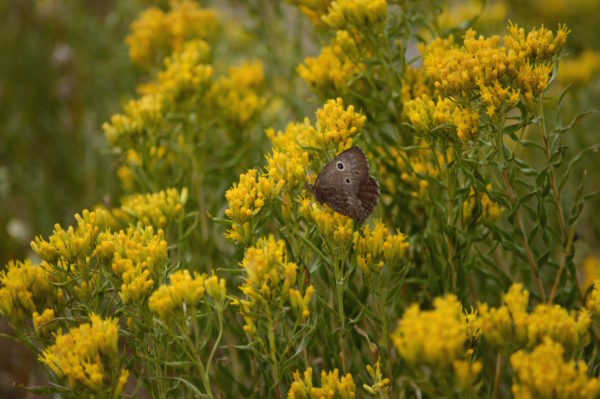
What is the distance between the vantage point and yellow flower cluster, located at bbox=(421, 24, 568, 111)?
1646mm

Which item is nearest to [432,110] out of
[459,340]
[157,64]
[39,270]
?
[459,340]

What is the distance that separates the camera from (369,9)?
1963 mm

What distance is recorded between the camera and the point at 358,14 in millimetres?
1983

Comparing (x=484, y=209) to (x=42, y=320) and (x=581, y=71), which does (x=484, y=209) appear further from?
(x=581, y=71)

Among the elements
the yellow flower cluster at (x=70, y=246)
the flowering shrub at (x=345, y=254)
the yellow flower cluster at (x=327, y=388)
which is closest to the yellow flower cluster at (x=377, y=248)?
the flowering shrub at (x=345, y=254)

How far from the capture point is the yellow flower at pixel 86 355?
1.41 meters

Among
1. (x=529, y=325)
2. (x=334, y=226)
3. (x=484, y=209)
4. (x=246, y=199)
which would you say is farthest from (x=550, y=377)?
(x=246, y=199)

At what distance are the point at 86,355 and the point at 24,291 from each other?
14.6 inches

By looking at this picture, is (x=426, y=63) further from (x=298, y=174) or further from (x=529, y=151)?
(x=529, y=151)

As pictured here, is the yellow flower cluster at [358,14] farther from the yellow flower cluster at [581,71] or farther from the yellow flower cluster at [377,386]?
the yellow flower cluster at [581,71]

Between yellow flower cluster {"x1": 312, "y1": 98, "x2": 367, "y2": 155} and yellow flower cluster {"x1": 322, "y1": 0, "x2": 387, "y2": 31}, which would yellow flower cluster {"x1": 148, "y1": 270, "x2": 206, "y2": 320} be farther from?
yellow flower cluster {"x1": 322, "y1": 0, "x2": 387, "y2": 31}

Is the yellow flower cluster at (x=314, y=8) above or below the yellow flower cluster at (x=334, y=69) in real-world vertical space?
above

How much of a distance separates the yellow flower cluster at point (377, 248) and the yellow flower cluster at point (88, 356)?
69 centimetres

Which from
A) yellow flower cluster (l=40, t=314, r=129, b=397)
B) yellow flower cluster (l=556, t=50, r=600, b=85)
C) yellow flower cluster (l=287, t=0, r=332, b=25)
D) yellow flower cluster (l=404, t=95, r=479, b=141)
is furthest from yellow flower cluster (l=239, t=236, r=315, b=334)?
yellow flower cluster (l=556, t=50, r=600, b=85)
